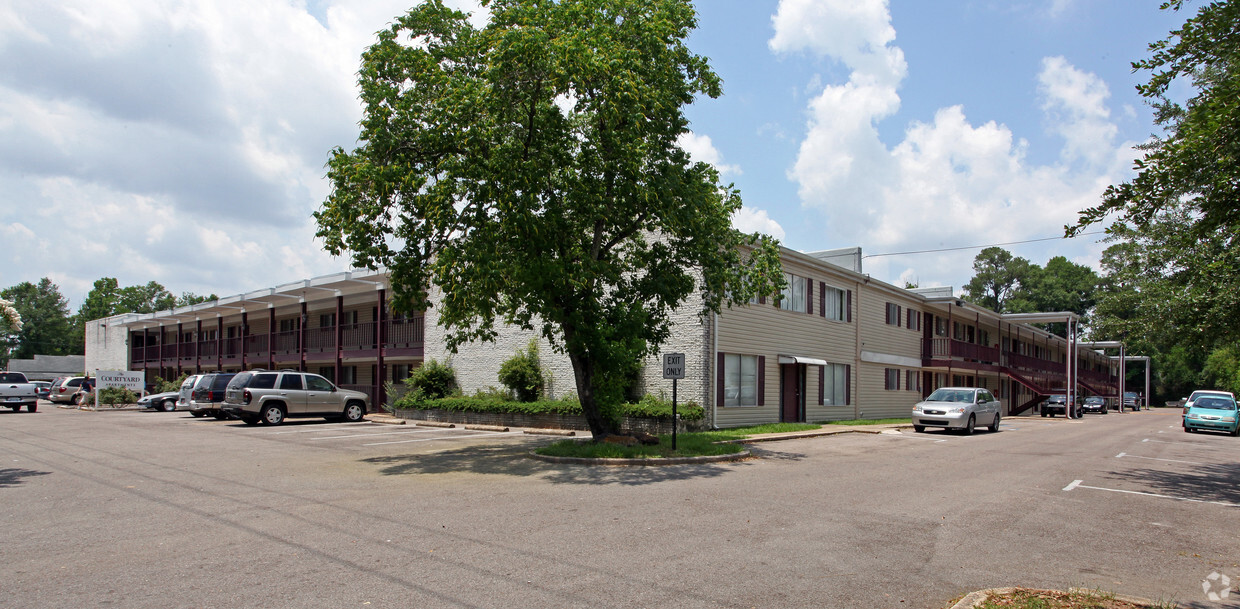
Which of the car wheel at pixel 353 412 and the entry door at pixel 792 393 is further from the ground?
the entry door at pixel 792 393

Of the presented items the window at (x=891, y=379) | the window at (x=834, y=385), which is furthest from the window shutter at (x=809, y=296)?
the window at (x=891, y=379)

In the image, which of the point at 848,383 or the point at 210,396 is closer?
the point at 210,396

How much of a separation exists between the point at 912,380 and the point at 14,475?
33.6 meters

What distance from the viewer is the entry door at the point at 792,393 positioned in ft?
86.2

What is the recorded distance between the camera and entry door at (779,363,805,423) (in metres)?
26.3

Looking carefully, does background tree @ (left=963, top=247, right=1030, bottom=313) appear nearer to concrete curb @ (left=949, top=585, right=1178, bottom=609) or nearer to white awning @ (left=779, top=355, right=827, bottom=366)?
white awning @ (left=779, top=355, right=827, bottom=366)

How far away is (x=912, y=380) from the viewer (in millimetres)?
36625

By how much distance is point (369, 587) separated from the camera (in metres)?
5.96

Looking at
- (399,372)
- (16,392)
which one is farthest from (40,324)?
(399,372)

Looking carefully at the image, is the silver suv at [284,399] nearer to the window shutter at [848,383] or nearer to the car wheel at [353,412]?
the car wheel at [353,412]

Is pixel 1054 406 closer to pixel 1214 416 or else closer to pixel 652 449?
pixel 1214 416

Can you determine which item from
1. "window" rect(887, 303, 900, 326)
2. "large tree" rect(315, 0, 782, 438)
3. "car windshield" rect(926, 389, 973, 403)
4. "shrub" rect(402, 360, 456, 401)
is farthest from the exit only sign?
"window" rect(887, 303, 900, 326)

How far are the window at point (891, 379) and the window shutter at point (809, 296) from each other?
7801mm

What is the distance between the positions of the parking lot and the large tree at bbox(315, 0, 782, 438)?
11.1ft
